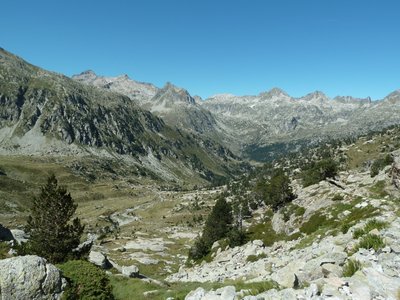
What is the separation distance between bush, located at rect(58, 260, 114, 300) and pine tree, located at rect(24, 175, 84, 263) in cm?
2667

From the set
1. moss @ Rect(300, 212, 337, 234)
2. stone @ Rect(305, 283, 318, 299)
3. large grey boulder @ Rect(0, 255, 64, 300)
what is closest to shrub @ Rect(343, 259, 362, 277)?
stone @ Rect(305, 283, 318, 299)

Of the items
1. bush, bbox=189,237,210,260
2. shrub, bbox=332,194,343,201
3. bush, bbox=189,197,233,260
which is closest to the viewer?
shrub, bbox=332,194,343,201

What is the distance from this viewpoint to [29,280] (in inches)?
704

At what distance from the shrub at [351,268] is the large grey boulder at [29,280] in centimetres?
1441

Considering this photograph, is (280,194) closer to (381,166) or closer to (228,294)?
(381,166)

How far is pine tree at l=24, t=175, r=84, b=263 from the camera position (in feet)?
150

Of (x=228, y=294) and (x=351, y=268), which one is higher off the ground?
(x=351, y=268)

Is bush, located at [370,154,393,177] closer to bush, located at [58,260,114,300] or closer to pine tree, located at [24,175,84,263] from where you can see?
pine tree, located at [24,175,84,263]

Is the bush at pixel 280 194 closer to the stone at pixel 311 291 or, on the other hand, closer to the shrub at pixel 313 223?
the shrub at pixel 313 223

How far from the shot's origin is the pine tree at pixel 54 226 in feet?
150

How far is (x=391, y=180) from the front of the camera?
62.8 meters

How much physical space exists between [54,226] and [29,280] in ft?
101

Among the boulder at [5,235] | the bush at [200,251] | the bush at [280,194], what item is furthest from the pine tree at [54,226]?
the bush at [280,194]

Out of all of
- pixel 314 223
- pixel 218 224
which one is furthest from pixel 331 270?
pixel 218 224
